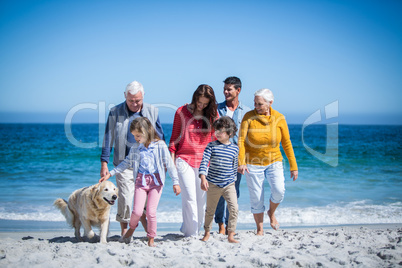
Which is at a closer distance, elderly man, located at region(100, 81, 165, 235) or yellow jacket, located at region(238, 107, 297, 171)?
elderly man, located at region(100, 81, 165, 235)

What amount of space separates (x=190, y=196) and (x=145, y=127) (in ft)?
3.37

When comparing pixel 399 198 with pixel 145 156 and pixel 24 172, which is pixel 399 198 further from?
pixel 24 172

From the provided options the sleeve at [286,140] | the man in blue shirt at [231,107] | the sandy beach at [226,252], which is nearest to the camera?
the sandy beach at [226,252]

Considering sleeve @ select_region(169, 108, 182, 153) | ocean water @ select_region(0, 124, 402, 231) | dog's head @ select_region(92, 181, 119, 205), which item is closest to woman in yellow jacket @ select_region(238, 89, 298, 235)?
sleeve @ select_region(169, 108, 182, 153)

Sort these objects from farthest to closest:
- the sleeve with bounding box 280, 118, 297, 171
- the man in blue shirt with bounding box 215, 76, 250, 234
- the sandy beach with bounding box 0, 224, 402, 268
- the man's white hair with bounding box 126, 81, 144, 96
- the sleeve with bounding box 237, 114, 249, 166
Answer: the man in blue shirt with bounding box 215, 76, 250, 234 < the sleeve with bounding box 280, 118, 297, 171 < the sleeve with bounding box 237, 114, 249, 166 < the man's white hair with bounding box 126, 81, 144, 96 < the sandy beach with bounding box 0, 224, 402, 268

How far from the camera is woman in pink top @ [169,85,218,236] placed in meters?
4.08

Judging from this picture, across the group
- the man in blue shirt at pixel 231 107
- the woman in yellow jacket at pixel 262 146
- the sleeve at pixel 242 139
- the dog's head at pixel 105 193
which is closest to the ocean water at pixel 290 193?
the man in blue shirt at pixel 231 107

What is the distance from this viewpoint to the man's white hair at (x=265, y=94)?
163 inches

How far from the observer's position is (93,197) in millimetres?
3867

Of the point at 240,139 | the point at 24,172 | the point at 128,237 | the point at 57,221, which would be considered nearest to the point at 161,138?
the point at 240,139

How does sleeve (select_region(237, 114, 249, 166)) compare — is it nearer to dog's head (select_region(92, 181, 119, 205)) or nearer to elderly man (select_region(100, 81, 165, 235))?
elderly man (select_region(100, 81, 165, 235))

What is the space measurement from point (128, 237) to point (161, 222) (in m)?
2.29

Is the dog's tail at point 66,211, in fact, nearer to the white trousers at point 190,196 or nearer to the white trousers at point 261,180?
the white trousers at point 190,196

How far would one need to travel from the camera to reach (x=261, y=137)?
13.8 ft
